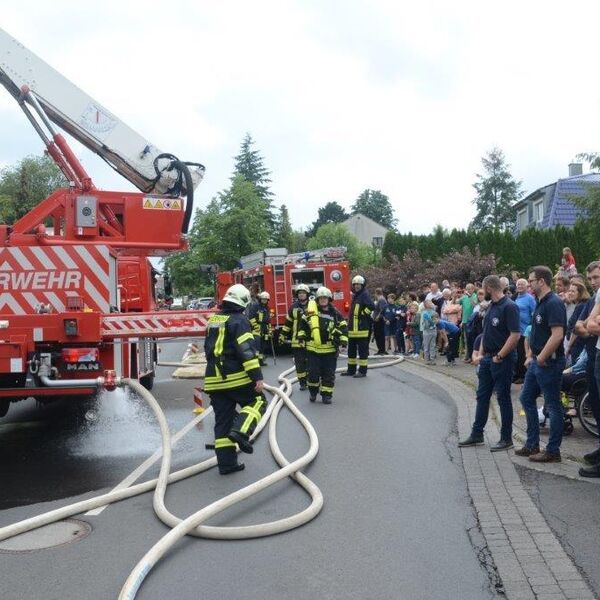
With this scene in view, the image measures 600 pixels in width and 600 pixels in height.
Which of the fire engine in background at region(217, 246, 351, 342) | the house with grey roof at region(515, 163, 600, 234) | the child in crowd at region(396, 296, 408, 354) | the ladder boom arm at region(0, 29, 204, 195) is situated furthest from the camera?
the house with grey roof at region(515, 163, 600, 234)

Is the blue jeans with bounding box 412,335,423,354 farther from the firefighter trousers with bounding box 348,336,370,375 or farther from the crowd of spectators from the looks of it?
the firefighter trousers with bounding box 348,336,370,375

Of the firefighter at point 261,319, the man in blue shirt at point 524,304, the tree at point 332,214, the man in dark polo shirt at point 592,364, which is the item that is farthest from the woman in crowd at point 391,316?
the tree at point 332,214

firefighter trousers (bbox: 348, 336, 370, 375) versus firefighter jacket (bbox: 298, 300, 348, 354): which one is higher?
firefighter jacket (bbox: 298, 300, 348, 354)

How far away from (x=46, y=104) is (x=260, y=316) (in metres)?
7.86

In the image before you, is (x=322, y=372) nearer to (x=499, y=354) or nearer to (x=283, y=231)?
(x=499, y=354)

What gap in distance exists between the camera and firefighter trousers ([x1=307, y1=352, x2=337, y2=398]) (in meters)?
11.1

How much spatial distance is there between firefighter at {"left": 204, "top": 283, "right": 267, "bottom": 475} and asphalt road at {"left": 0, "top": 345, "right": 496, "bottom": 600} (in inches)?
11.0

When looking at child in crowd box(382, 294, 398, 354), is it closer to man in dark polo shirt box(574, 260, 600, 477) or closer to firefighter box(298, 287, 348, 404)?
firefighter box(298, 287, 348, 404)

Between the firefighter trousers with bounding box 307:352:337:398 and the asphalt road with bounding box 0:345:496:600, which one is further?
the firefighter trousers with bounding box 307:352:337:398

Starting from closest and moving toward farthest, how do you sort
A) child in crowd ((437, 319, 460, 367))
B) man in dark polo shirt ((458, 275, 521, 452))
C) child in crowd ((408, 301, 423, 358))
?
1. man in dark polo shirt ((458, 275, 521, 452))
2. child in crowd ((437, 319, 460, 367))
3. child in crowd ((408, 301, 423, 358))

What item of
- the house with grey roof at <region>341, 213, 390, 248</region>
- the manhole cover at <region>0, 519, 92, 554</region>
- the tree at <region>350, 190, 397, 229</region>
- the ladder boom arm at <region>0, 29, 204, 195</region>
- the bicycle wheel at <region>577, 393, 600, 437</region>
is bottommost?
the manhole cover at <region>0, 519, 92, 554</region>

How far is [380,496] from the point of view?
5934 millimetres

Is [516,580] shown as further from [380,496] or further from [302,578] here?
[380,496]

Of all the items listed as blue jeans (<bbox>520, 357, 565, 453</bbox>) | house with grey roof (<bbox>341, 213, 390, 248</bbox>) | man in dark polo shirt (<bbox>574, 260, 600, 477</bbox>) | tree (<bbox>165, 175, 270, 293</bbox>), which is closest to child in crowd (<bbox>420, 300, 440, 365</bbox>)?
Result: man in dark polo shirt (<bbox>574, 260, 600, 477</bbox>)
